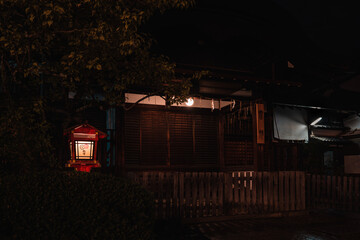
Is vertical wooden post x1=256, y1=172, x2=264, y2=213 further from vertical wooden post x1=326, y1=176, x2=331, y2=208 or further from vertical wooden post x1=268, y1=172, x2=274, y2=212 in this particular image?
vertical wooden post x1=326, y1=176, x2=331, y2=208

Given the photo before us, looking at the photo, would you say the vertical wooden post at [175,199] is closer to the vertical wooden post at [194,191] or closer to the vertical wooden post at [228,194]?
the vertical wooden post at [194,191]

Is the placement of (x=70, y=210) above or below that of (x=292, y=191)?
above

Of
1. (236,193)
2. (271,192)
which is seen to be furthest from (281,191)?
(236,193)

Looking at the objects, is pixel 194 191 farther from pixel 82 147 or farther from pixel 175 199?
pixel 82 147

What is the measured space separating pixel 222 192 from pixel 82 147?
414 cm

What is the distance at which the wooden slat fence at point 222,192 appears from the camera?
28.6 feet

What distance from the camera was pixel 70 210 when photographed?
452 cm

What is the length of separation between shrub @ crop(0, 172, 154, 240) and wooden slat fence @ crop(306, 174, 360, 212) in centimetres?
778

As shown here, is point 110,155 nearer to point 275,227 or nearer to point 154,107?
point 154,107

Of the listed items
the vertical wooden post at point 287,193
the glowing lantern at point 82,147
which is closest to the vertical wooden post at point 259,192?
the vertical wooden post at point 287,193

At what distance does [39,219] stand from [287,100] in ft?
38.2

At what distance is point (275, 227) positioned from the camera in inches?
328

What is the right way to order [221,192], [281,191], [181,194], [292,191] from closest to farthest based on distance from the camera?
1. [181,194]
2. [221,192]
3. [281,191]
4. [292,191]

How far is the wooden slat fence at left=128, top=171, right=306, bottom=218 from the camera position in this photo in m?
8.72
